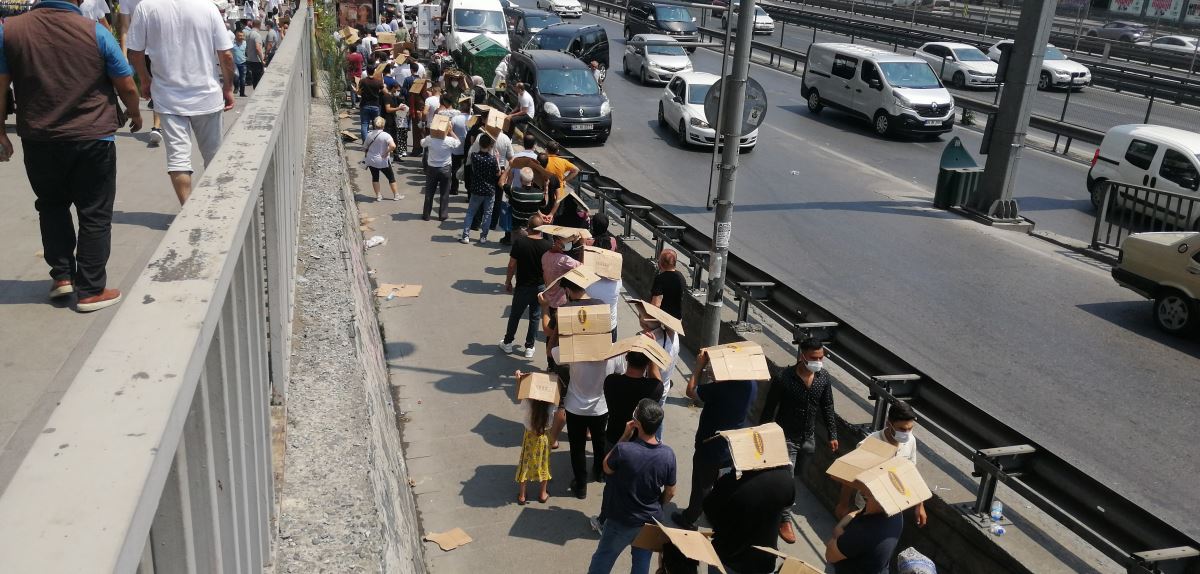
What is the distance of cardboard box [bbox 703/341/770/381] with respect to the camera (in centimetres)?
700

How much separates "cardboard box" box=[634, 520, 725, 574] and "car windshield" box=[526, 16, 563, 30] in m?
34.1

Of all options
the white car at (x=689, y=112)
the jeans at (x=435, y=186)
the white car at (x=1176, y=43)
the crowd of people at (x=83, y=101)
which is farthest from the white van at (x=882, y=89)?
the white car at (x=1176, y=43)

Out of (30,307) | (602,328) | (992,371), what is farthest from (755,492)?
(992,371)

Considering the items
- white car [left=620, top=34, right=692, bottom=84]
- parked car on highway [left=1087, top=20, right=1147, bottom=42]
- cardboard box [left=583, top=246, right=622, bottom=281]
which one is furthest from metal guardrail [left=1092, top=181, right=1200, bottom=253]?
parked car on highway [left=1087, top=20, right=1147, bottom=42]

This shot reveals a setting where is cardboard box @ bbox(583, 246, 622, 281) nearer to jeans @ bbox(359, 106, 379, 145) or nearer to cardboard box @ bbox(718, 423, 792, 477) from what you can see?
cardboard box @ bbox(718, 423, 792, 477)

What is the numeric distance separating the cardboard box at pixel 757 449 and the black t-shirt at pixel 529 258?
429 centimetres

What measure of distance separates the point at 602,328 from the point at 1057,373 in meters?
6.28

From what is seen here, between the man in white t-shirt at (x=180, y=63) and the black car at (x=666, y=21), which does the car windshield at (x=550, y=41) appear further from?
the man in white t-shirt at (x=180, y=63)

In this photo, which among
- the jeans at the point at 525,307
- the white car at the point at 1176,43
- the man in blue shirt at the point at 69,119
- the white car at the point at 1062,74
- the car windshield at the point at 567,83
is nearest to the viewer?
the man in blue shirt at the point at 69,119

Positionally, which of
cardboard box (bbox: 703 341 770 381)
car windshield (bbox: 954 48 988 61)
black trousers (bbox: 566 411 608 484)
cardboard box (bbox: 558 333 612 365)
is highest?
cardboard box (bbox: 703 341 770 381)

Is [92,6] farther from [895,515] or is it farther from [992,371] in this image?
[992,371]

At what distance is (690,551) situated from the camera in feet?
17.6

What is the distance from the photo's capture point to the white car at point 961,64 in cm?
3391

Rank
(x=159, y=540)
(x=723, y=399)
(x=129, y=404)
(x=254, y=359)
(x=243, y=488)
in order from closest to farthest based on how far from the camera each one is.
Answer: (x=129, y=404), (x=159, y=540), (x=243, y=488), (x=254, y=359), (x=723, y=399)
